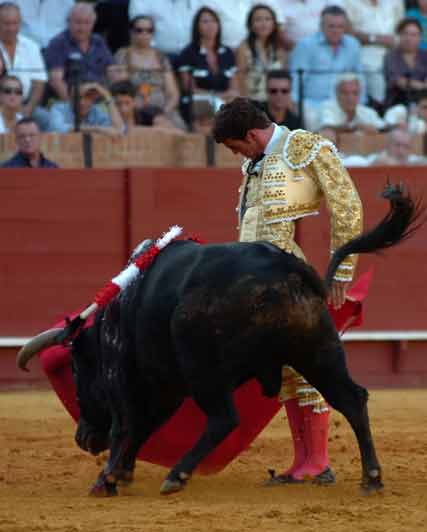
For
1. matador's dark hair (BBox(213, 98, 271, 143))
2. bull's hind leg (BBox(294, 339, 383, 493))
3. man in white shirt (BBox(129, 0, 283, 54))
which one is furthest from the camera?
man in white shirt (BBox(129, 0, 283, 54))

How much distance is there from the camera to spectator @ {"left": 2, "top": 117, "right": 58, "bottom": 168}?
7836 millimetres

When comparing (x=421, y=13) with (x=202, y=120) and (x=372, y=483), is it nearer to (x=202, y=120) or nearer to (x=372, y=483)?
(x=202, y=120)

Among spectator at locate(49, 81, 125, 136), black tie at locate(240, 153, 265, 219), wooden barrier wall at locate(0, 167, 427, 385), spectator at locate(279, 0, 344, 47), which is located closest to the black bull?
black tie at locate(240, 153, 265, 219)

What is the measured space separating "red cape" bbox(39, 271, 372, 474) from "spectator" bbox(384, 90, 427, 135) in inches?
165

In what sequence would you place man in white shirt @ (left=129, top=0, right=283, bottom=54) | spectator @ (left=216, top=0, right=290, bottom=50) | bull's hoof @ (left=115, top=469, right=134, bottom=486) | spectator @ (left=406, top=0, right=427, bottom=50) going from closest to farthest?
1. bull's hoof @ (left=115, top=469, right=134, bottom=486)
2. man in white shirt @ (left=129, top=0, right=283, bottom=54)
3. spectator @ (left=216, top=0, right=290, bottom=50)
4. spectator @ (left=406, top=0, right=427, bottom=50)

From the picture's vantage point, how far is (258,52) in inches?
359

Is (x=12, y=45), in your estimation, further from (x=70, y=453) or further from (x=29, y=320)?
(x=70, y=453)

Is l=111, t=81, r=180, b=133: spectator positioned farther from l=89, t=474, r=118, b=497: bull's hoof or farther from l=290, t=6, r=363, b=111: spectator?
l=89, t=474, r=118, b=497: bull's hoof

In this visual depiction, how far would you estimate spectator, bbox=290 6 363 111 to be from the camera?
9148mm

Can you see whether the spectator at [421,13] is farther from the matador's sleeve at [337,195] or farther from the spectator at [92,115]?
the matador's sleeve at [337,195]

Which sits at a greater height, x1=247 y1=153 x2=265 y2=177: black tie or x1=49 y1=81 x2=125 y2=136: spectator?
x1=247 y1=153 x2=265 y2=177: black tie

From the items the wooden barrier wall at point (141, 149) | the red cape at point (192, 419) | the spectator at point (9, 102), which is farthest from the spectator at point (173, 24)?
the red cape at point (192, 419)

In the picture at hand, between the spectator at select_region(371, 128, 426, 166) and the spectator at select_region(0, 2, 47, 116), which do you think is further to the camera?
the spectator at select_region(371, 128, 426, 166)

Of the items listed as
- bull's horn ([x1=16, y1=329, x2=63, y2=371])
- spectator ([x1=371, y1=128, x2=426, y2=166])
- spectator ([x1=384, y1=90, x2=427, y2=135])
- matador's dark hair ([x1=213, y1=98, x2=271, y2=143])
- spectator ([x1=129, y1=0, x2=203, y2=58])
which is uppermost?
spectator ([x1=129, y1=0, x2=203, y2=58])
